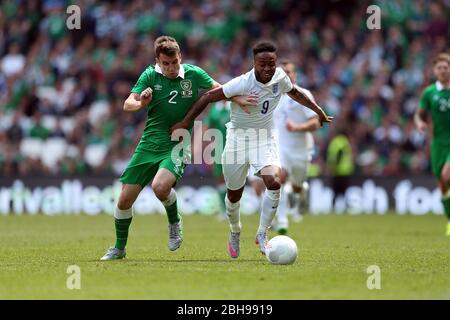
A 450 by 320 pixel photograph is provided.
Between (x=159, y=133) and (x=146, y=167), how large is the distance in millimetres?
435

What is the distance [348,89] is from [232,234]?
14.0 meters

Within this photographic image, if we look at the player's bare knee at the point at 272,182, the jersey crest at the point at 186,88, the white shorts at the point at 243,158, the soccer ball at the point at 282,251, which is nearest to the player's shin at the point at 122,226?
the white shorts at the point at 243,158

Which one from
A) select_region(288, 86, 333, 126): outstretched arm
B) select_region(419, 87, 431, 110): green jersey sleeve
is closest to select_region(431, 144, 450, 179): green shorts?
select_region(419, 87, 431, 110): green jersey sleeve

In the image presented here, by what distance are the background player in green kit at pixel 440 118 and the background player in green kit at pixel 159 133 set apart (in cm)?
594

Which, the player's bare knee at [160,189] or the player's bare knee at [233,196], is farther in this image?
the player's bare knee at [233,196]

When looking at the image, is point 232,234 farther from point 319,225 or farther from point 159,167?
point 319,225

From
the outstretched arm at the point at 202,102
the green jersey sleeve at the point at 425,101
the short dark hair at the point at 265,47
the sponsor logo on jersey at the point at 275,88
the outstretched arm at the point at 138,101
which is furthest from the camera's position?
the green jersey sleeve at the point at 425,101

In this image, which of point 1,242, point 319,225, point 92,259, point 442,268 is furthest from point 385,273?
point 319,225

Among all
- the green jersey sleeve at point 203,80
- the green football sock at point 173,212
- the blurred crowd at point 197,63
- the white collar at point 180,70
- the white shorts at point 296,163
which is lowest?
the green football sock at point 173,212

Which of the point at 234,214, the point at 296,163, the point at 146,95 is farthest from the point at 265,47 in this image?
the point at 296,163

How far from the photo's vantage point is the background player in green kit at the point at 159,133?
11586mm

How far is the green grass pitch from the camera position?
8.78 metres

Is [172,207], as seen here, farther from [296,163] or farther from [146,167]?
[296,163]

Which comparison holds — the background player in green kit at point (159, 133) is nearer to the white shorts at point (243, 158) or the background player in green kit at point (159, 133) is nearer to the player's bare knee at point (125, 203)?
the player's bare knee at point (125, 203)
